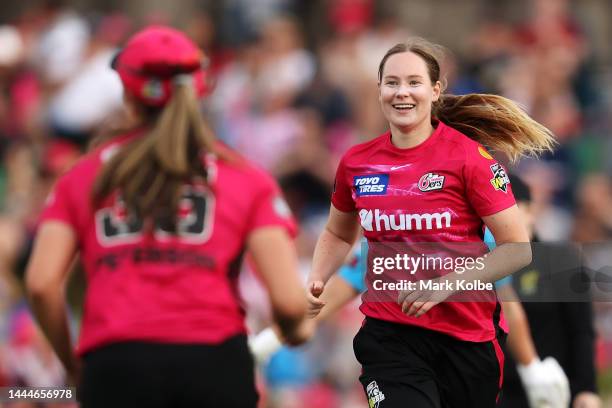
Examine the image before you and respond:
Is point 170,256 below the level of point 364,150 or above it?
below

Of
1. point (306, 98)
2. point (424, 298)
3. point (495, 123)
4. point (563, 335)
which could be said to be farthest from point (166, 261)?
point (306, 98)

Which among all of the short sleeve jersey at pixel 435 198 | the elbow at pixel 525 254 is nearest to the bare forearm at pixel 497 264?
the elbow at pixel 525 254

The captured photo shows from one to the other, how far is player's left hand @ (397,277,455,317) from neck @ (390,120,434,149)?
57 cm

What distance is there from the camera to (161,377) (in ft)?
14.1

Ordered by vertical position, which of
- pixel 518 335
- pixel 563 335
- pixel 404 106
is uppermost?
pixel 404 106

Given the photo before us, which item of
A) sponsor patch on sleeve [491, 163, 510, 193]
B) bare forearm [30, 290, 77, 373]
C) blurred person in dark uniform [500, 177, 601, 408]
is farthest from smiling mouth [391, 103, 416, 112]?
bare forearm [30, 290, 77, 373]

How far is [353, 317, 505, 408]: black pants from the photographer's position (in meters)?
5.38

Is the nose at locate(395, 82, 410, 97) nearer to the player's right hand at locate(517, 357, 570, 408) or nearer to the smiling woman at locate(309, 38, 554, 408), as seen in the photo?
the smiling woman at locate(309, 38, 554, 408)

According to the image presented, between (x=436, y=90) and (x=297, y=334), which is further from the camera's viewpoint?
(x=436, y=90)

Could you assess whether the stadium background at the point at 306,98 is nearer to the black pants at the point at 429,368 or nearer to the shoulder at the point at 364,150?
the black pants at the point at 429,368

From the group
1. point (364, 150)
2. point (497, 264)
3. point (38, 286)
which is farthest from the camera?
point (364, 150)

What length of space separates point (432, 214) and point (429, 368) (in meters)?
0.66

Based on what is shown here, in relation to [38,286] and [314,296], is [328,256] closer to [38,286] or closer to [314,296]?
[314,296]

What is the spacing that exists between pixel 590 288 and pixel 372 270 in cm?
141
